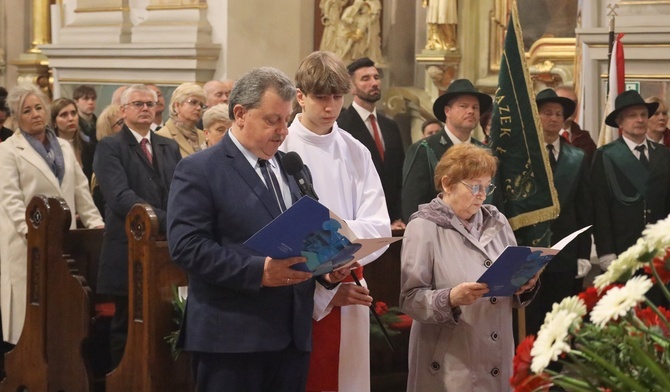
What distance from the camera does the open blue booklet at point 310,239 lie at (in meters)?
3.53

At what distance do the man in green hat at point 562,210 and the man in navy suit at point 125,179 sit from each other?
2.07 meters

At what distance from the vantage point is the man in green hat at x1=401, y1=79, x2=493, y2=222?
629 centimetres

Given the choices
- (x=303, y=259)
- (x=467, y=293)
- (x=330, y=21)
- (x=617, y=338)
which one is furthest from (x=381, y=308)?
(x=330, y=21)

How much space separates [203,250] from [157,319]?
160cm

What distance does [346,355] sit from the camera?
174 inches

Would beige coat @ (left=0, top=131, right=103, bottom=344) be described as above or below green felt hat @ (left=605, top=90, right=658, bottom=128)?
below

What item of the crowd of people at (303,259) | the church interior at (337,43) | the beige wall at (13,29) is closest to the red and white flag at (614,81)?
the church interior at (337,43)

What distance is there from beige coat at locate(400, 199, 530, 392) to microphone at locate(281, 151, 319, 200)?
2.06 ft

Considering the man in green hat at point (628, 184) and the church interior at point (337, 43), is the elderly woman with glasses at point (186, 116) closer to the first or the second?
the man in green hat at point (628, 184)

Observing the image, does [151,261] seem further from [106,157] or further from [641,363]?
[641,363]

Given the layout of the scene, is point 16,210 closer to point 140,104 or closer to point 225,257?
point 140,104

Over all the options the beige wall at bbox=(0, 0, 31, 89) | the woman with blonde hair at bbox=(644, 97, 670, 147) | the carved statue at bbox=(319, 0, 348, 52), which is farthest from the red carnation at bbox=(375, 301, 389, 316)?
the beige wall at bbox=(0, 0, 31, 89)

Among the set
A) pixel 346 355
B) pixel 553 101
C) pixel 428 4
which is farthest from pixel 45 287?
pixel 428 4

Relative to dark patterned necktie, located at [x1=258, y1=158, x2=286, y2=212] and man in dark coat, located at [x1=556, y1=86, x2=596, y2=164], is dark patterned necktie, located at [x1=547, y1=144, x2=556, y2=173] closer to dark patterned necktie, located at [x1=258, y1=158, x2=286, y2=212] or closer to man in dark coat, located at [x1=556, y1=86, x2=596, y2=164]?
man in dark coat, located at [x1=556, y1=86, x2=596, y2=164]
